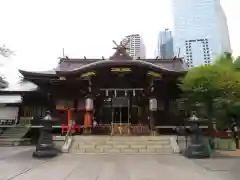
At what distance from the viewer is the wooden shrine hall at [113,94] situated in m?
20.7

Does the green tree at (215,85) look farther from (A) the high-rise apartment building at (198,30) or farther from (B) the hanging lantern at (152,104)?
(A) the high-rise apartment building at (198,30)

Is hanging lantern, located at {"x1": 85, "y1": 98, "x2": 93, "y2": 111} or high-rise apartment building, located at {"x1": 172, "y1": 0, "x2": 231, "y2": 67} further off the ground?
high-rise apartment building, located at {"x1": 172, "y1": 0, "x2": 231, "y2": 67}

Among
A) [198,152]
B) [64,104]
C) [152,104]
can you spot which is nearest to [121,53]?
[152,104]

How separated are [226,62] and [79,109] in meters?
12.8

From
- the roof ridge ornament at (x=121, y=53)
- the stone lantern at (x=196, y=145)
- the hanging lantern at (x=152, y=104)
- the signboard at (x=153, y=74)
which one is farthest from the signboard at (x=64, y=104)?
the stone lantern at (x=196, y=145)

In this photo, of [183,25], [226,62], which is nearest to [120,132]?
[226,62]

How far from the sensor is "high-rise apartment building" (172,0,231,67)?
35297 mm

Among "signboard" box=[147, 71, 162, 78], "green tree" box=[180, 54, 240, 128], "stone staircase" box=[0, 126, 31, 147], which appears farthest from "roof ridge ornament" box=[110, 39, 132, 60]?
"stone staircase" box=[0, 126, 31, 147]

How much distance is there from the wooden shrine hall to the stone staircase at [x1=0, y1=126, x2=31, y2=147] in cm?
148

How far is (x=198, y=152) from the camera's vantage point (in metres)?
12.6

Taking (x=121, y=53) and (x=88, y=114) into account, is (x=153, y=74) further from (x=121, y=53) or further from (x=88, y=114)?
(x=88, y=114)

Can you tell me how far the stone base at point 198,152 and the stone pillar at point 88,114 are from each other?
31.0 ft

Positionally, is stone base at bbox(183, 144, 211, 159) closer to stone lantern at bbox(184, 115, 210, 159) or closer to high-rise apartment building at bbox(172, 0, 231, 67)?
stone lantern at bbox(184, 115, 210, 159)

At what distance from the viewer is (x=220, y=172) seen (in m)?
8.49
